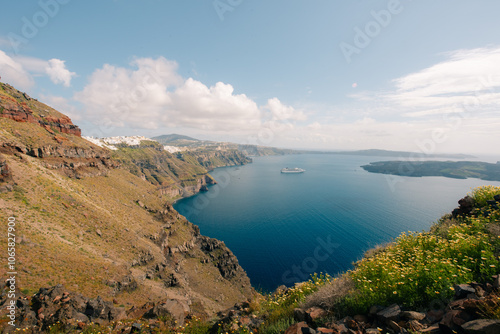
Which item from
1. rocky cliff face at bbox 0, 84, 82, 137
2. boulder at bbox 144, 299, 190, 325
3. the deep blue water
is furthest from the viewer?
the deep blue water

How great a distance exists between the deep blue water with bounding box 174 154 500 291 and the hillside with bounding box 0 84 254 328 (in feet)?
49.2

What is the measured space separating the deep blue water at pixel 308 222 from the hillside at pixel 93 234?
49.2 ft

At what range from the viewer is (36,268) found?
78.5 ft

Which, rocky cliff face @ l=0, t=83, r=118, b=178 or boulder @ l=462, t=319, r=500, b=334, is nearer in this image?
boulder @ l=462, t=319, r=500, b=334

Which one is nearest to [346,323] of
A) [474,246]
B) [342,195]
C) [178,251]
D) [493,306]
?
[493,306]

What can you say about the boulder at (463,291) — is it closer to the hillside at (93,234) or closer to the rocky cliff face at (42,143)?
the hillside at (93,234)

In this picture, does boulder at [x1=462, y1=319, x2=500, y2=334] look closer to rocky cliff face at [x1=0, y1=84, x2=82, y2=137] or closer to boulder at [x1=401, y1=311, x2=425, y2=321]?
A: boulder at [x1=401, y1=311, x2=425, y2=321]

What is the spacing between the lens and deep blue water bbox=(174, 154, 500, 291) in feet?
221

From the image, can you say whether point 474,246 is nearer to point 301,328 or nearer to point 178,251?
point 301,328

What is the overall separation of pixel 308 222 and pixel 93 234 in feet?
289

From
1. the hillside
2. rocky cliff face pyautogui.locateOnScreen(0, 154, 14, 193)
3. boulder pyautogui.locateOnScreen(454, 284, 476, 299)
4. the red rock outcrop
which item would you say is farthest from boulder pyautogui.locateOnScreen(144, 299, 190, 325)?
the red rock outcrop

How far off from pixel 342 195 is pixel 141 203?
135 metres

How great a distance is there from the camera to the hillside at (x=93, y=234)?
27.1 meters

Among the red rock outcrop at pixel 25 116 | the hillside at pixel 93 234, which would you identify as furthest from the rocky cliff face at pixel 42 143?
the hillside at pixel 93 234
